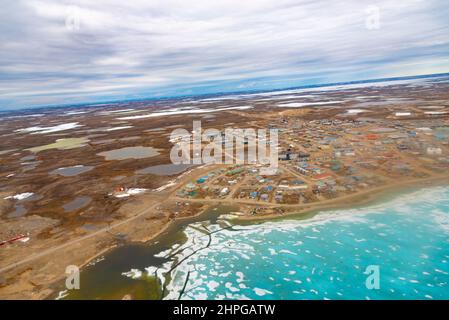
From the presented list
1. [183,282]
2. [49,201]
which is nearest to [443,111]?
[183,282]

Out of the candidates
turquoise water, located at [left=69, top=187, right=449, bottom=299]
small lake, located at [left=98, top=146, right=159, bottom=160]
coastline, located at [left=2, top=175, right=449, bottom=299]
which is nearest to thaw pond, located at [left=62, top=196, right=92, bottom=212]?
coastline, located at [left=2, top=175, right=449, bottom=299]

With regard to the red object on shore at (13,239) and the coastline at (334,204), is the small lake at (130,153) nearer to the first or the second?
the red object on shore at (13,239)

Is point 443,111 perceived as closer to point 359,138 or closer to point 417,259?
point 359,138

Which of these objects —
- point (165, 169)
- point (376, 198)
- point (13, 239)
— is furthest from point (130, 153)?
point (376, 198)

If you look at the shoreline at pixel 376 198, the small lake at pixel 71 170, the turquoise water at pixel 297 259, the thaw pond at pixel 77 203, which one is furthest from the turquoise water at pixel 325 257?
the small lake at pixel 71 170

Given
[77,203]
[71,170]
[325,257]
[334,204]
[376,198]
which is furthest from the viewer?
[71,170]

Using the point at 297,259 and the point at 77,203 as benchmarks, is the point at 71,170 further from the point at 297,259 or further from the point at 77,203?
the point at 297,259
